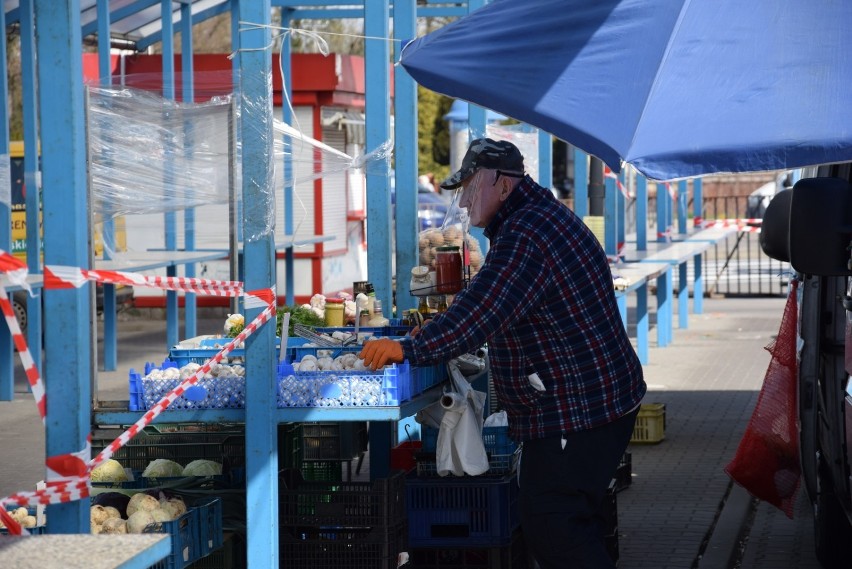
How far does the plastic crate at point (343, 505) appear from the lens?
561cm

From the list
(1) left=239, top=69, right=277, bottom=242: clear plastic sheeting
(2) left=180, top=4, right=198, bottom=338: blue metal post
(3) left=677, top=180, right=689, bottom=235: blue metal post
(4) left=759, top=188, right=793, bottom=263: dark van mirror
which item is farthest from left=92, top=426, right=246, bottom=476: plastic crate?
(3) left=677, top=180, right=689, bottom=235: blue metal post

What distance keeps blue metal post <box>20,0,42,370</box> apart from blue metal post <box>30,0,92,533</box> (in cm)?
753

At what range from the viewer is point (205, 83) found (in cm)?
853

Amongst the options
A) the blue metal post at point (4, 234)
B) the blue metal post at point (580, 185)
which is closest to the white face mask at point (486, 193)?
the blue metal post at point (4, 234)

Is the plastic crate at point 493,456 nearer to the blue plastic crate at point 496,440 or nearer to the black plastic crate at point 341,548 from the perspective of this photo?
the blue plastic crate at point 496,440

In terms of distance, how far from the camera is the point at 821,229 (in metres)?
5.15

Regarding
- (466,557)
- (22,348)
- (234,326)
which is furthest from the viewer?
(234,326)

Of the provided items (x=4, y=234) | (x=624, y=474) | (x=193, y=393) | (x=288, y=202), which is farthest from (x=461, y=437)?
(x=288, y=202)

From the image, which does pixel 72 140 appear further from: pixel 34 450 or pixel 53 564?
pixel 34 450

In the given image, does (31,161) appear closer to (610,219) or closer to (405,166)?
(405,166)

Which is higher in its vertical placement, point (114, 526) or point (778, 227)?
point (778, 227)

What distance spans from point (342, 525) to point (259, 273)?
1.05 metres

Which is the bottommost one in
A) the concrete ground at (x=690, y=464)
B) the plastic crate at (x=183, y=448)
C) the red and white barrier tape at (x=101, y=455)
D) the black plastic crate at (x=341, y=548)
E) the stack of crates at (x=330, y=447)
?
the concrete ground at (x=690, y=464)

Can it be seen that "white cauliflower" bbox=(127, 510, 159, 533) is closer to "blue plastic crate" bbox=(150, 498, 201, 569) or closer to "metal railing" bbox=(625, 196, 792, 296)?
"blue plastic crate" bbox=(150, 498, 201, 569)
